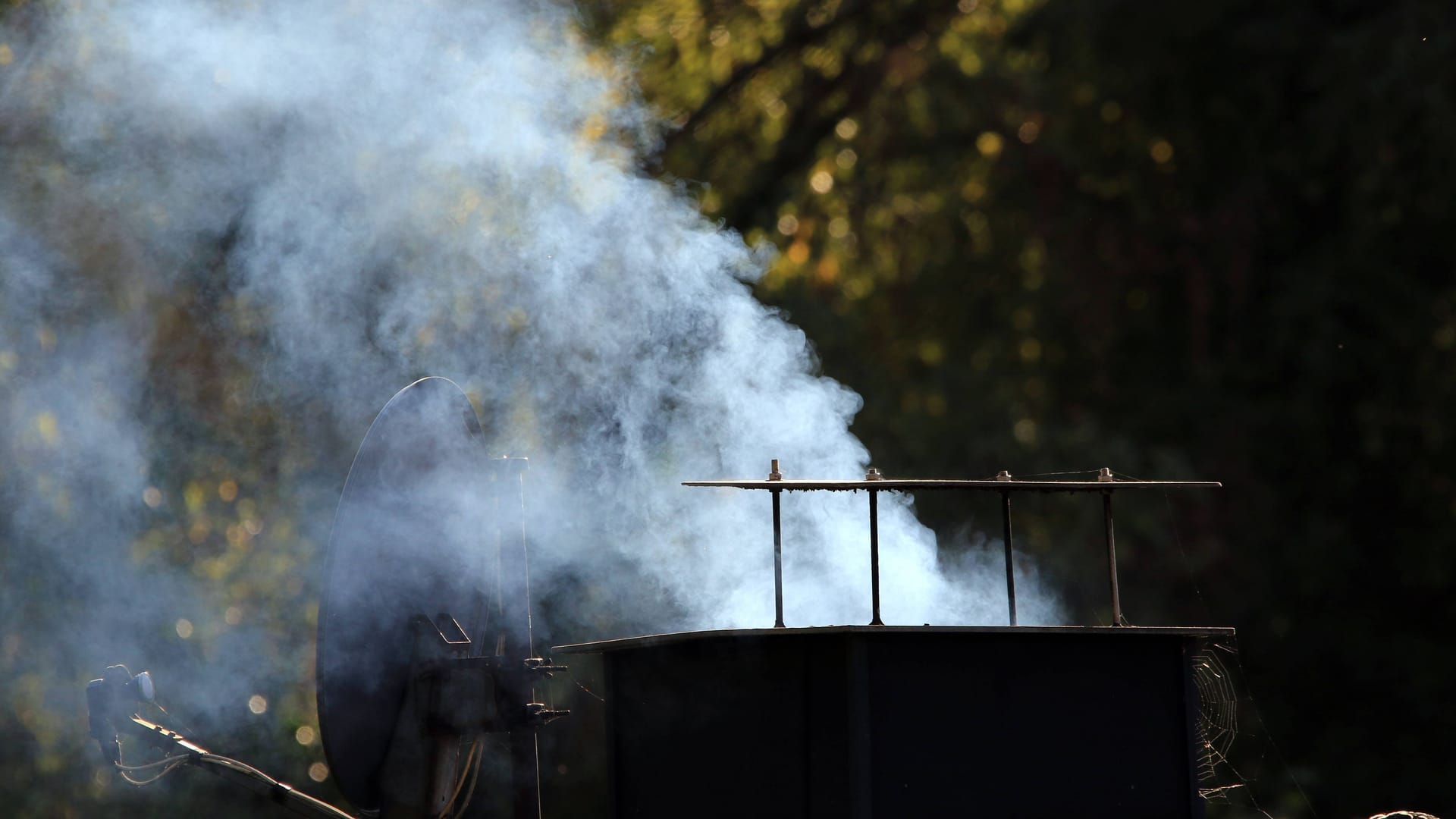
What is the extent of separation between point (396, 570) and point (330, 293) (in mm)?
5532

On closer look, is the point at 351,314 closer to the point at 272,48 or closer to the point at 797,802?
the point at 272,48

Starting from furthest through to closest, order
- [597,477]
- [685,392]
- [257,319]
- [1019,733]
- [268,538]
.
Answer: [268,538] < [257,319] < [597,477] < [685,392] < [1019,733]

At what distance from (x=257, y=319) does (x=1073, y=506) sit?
652cm

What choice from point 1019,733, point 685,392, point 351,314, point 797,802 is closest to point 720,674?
point 797,802

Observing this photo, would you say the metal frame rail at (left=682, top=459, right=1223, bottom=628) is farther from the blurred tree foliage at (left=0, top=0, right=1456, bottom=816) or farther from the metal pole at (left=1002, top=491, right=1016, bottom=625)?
the blurred tree foliage at (left=0, top=0, right=1456, bottom=816)

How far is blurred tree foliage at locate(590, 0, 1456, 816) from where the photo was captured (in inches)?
423

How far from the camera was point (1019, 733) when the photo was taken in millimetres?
4109

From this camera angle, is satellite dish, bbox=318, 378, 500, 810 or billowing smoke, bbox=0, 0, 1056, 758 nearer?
satellite dish, bbox=318, 378, 500, 810

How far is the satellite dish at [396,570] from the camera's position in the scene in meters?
3.84

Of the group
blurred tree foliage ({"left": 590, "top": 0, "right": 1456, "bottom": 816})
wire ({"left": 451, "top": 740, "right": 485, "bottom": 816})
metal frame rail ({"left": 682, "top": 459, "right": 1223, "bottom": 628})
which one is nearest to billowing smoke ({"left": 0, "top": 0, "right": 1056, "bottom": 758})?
blurred tree foliage ({"left": 590, "top": 0, "right": 1456, "bottom": 816})

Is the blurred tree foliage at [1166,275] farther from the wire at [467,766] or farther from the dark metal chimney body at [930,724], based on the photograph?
the wire at [467,766]

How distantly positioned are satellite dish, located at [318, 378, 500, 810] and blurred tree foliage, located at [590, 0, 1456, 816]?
779 cm

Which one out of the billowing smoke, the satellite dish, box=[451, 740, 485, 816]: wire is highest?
the billowing smoke

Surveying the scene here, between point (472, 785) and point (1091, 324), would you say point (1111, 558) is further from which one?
point (1091, 324)
